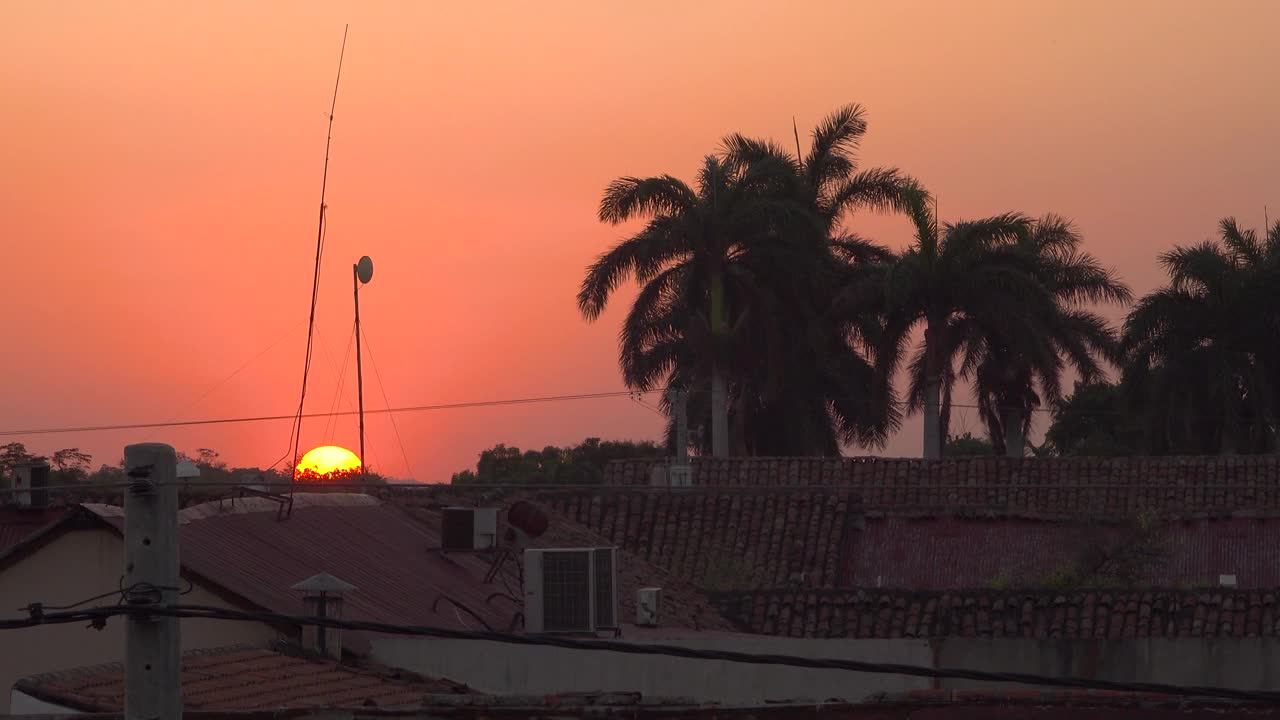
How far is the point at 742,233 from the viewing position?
1891 inches

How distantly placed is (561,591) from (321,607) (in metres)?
4.59

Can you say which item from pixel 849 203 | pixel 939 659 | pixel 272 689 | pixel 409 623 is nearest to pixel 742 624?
pixel 939 659

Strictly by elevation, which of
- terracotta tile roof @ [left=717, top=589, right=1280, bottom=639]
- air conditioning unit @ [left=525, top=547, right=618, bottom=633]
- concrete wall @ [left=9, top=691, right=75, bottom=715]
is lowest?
terracotta tile roof @ [left=717, top=589, right=1280, bottom=639]

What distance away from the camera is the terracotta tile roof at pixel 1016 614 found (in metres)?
23.9

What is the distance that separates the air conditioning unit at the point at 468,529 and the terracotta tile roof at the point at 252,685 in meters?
6.71

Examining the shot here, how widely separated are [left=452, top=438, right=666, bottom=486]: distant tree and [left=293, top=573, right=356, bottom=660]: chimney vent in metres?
62.8

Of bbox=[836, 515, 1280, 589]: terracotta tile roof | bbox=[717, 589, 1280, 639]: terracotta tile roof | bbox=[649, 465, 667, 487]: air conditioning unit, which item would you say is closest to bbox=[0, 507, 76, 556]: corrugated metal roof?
bbox=[717, 589, 1280, 639]: terracotta tile roof

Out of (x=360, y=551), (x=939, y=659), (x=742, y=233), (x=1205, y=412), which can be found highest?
(x=742, y=233)

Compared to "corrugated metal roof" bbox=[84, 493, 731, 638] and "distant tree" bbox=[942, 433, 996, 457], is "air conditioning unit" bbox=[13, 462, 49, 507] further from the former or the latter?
"distant tree" bbox=[942, 433, 996, 457]

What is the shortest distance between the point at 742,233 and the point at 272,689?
118ft

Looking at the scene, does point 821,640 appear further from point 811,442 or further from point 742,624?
point 811,442

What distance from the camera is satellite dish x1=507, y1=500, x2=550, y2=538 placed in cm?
2258

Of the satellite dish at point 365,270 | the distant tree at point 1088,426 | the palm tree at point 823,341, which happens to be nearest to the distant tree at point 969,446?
the distant tree at point 1088,426

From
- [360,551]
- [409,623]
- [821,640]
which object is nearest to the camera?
[409,623]
